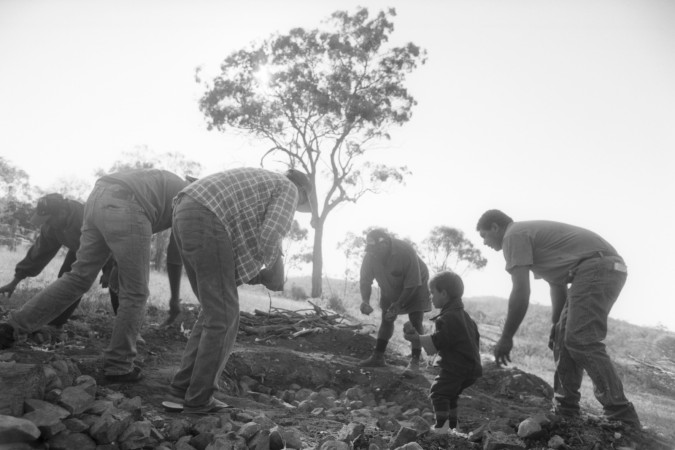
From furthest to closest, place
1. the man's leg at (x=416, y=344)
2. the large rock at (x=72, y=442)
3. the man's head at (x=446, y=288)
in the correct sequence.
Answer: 1. the man's leg at (x=416, y=344)
2. the man's head at (x=446, y=288)
3. the large rock at (x=72, y=442)

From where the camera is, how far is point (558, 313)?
154 inches

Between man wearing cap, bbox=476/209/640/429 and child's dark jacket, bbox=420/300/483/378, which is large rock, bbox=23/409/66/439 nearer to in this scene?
child's dark jacket, bbox=420/300/483/378

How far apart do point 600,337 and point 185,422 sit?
273 cm

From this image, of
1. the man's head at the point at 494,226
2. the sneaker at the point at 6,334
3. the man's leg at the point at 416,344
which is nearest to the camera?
the sneaker at the point at 6,334

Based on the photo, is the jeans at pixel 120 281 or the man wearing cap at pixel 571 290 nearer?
the jeans at pixel 120 281

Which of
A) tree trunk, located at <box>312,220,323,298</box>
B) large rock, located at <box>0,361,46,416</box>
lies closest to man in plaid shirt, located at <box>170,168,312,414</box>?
large rock, located at <box>0,361,46,416</box>

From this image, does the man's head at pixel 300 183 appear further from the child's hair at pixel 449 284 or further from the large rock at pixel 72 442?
the large rock at pixel 72 442

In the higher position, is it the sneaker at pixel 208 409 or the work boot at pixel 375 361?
the sneaker at pixel 208 409

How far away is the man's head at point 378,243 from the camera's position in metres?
5.01

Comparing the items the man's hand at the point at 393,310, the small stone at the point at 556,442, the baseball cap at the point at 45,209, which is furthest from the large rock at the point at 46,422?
the man's hand at the point at 393,310

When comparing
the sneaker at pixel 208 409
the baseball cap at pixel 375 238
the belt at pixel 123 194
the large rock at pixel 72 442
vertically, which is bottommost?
the sneaker at pixel 208 409

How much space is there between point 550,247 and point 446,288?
94 cm

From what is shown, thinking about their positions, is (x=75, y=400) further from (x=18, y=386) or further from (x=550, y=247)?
(x=550, y=247)

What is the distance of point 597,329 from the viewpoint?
3.10 meters
